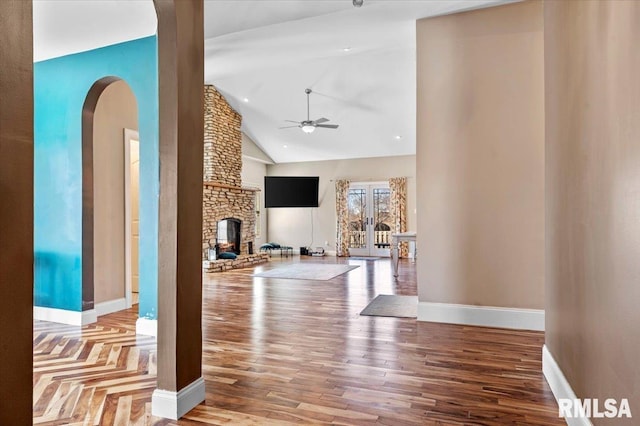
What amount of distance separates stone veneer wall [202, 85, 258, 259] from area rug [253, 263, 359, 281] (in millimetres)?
1764

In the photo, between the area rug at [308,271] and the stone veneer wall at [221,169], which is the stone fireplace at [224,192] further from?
the area rug at [308,271]

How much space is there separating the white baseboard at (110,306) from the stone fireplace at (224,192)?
3284 millimetres

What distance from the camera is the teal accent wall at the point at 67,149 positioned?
12.7 ft

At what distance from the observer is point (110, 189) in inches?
180

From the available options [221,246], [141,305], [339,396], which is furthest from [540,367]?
[221,246]

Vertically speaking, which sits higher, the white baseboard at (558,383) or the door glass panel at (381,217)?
the door glass panel at (381,217)

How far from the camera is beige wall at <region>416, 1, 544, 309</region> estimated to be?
3.78 m

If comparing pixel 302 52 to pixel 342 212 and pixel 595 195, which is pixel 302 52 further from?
pixel 342 212

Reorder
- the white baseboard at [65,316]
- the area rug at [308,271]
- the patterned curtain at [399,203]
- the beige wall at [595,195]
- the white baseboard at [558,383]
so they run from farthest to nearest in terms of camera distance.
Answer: the patterned curtain at [399,203] → the area rug at [308,271] → the white baseboard at [65,316] → the white baseboard at [558,383] → the beige wall at [595,195]

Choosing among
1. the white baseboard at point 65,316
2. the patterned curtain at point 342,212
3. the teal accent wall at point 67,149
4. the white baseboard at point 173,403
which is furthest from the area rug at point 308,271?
the white baseboard at point 173,403

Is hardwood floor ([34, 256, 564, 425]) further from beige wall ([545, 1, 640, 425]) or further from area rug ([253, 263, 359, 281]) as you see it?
area rug ([253, 263, 359, 281])

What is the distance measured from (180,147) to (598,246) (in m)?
2.11

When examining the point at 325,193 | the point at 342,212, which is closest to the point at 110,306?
the point at 342,212

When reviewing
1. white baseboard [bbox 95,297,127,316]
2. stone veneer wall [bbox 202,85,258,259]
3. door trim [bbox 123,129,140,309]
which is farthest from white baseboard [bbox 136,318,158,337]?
stone veneer wall [bbox 202,85,258,259]
